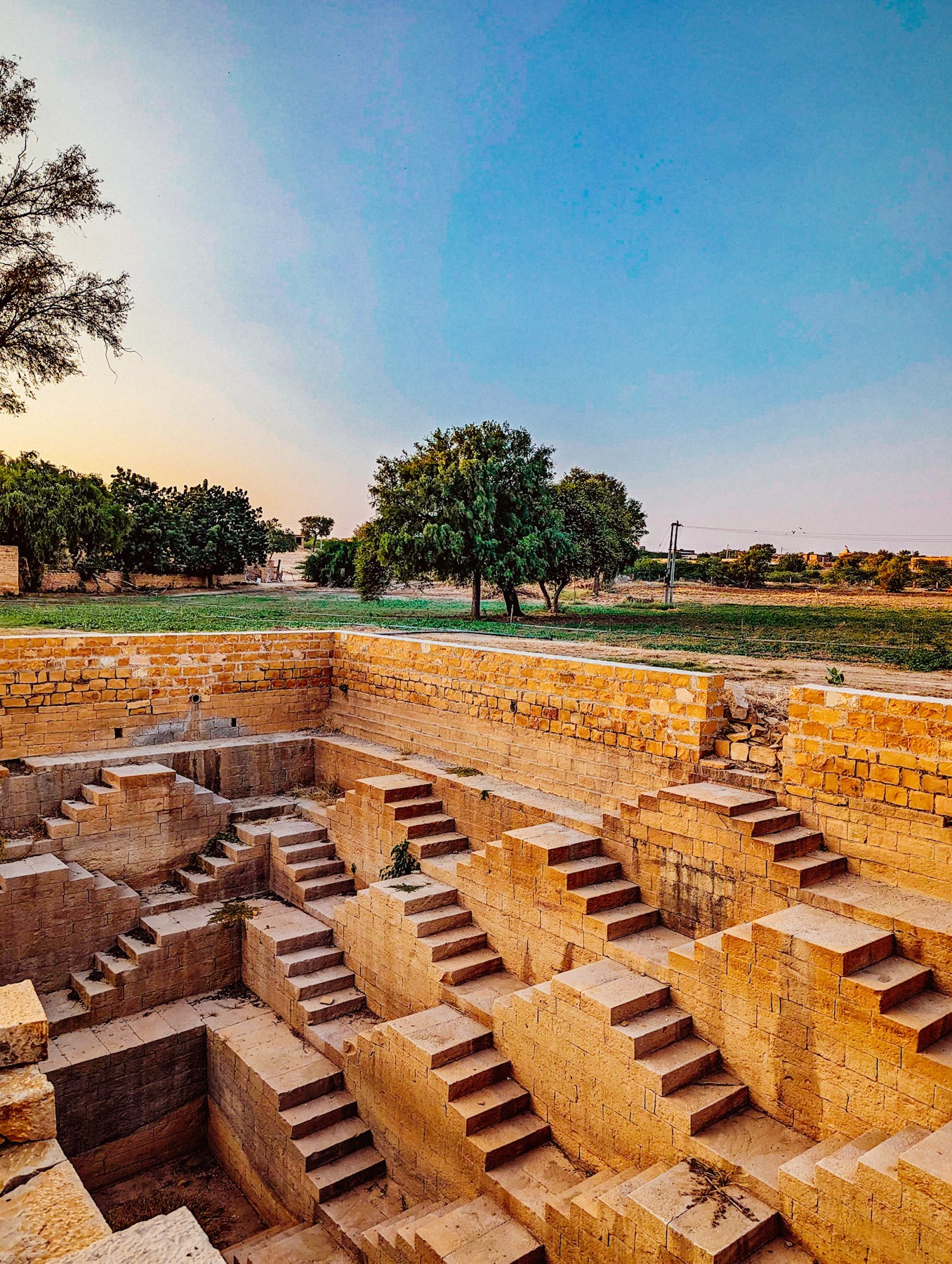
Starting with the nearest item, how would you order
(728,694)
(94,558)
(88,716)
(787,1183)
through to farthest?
1. (787,1183)
2. (728,694)
3. (88,716)
4. (94,558)

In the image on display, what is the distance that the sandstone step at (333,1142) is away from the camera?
649 cm

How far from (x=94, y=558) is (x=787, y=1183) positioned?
135 feet

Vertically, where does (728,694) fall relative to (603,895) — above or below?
above

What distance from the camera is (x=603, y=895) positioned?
642cm

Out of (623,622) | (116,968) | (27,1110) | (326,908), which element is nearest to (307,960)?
(326,908)

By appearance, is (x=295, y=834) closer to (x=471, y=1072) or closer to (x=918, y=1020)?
(x=471, y=1072)

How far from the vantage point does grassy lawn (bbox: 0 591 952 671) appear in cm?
1344

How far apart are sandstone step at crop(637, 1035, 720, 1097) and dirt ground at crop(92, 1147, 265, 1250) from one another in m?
4.30

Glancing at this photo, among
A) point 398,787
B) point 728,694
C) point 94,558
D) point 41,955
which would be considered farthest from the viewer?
point 94,558

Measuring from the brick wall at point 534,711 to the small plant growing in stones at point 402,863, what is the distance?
54.0 inches

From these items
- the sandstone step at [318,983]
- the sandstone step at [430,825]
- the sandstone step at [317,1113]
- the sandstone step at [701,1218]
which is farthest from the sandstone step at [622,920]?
the sandstone step at [318,983]

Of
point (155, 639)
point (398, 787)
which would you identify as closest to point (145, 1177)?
point (398, 787)

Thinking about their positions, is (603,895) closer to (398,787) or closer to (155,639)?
(398,787)

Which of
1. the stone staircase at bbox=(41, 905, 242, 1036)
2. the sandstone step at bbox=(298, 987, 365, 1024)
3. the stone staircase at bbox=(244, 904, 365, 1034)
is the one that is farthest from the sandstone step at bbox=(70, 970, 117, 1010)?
the sandstone step at bbox=(298, 987, 365, 1024)
